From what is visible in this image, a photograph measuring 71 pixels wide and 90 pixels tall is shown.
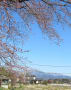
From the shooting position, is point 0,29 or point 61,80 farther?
point 61,80

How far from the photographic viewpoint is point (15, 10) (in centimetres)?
362

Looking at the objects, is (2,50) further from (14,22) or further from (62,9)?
(62,9)

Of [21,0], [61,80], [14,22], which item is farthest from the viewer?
[61,80]

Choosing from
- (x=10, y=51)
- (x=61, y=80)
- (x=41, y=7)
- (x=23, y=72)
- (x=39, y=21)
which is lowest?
(x=61, y=80)

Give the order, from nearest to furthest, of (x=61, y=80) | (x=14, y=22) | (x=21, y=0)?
(x=21, y=0)
(x=14, y=22)
(x=61, y=80)

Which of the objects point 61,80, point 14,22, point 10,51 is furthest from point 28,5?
point 61,80

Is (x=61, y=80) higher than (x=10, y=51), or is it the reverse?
(x=10, y=51)

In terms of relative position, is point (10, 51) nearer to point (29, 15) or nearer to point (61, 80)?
point (29, 15)

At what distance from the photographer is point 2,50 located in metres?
3.58

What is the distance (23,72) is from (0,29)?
2.84 ft

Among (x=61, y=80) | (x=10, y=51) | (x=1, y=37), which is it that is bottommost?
(x=61, y=80)

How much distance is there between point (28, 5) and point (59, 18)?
23.7 inches

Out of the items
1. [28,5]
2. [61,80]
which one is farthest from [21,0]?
[61,80]

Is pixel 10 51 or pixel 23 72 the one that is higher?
pixel 10 51
